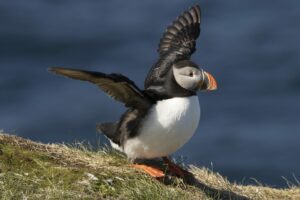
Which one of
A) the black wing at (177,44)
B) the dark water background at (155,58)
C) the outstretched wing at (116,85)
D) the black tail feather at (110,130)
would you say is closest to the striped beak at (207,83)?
the outstretched wing at (116,85)

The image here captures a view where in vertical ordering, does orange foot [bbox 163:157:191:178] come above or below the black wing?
below

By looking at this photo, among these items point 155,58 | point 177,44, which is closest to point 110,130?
point 177,44

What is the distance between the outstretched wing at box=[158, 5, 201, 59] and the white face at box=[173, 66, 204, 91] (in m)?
1.17

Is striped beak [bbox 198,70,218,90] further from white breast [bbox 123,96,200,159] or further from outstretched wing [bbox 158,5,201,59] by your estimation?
outstretched wing [bbox 158,5,201,59]

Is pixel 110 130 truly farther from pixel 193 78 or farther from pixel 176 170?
pixel 193 78

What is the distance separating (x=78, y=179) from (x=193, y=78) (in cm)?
146

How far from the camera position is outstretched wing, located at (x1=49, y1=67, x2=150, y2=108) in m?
8.36

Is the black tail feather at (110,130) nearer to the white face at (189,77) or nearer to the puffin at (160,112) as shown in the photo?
the puffin at (160,112)

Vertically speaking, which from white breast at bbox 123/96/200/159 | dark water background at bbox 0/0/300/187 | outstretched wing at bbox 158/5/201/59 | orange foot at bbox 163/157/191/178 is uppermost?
outstretched wing at bbox 158/5/201/59

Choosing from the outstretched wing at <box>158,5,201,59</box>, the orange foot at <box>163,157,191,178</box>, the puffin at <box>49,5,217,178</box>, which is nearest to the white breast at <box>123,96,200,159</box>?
the puffin at <box>49,5,217,178</box>

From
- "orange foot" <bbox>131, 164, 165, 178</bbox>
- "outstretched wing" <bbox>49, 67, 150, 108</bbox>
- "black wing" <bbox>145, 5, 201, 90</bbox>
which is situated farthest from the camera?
"black wing" <bbox>145, 5, 201, 90</bbox>

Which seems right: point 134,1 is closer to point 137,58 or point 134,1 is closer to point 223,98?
point 137,58

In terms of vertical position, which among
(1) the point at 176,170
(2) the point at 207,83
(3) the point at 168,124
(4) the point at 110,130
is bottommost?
(1) the point at 176,170

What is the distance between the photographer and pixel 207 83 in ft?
29.5
